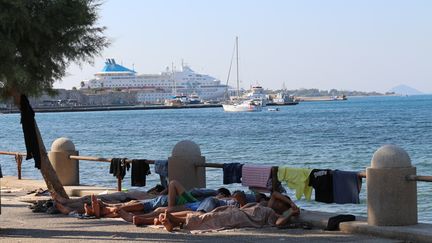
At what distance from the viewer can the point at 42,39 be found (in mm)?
12484

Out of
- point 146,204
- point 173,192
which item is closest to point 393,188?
point 173,192

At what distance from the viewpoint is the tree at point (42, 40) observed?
11664mm

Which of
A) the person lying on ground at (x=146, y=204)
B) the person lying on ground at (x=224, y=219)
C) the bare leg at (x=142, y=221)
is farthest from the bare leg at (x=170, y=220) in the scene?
the person lying on ground at (x=146, y=204)

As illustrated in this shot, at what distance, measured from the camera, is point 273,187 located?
13242 millimetres

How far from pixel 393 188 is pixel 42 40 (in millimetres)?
5490

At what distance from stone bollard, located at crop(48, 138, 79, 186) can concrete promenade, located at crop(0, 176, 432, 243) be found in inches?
171

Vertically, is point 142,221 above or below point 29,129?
below

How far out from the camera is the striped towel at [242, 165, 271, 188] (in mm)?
13414

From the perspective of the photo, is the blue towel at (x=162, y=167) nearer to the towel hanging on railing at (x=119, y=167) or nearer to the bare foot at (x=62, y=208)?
the towel hanging on railing at (x=119, y=167)

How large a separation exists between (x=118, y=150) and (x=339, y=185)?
44.5 m

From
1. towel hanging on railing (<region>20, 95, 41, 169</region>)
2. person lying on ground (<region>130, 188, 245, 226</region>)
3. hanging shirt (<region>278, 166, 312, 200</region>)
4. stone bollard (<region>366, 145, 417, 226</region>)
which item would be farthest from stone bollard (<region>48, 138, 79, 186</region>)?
stone bollard (<region>366, 145, 417, 226</region>)

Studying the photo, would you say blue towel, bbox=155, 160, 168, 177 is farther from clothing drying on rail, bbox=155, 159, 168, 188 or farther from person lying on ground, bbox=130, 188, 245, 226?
person lying on ground, bbox=130, 188, 245, 226

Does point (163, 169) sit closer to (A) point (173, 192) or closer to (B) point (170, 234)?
(A) point (173, 192)

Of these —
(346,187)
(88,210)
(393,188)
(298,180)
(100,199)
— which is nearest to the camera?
(393,188)
